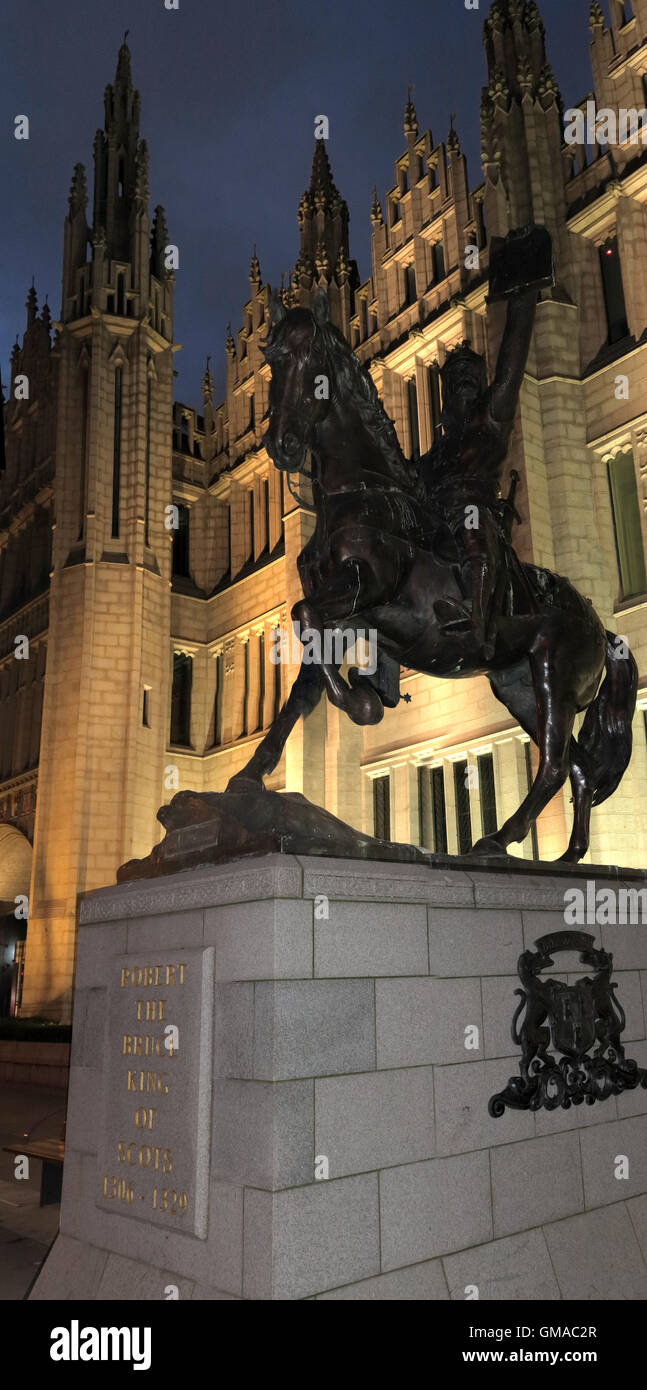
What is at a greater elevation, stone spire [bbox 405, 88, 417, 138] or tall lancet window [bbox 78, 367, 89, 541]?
stone spire [bbox 405, 88, 417, 138]

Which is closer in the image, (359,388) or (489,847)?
(489,847)

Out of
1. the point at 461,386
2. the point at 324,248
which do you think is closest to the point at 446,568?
the point at 461,386

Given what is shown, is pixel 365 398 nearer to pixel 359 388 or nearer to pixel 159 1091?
pixel 359 388

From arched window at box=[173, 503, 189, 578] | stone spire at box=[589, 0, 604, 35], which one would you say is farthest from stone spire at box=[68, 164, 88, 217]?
stone spire at box=[589, 0, 604, 35]

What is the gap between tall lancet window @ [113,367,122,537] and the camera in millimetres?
25562

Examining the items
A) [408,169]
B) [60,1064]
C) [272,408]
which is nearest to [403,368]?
[408,169]

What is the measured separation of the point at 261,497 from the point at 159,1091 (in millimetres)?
26286

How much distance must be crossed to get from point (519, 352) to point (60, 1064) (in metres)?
14.4

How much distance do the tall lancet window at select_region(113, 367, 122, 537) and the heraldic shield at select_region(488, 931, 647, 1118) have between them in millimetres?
22063

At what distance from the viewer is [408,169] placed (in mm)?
24891

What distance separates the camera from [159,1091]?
4.25 meters

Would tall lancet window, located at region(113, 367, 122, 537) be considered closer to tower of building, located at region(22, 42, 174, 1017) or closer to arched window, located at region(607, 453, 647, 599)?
tower of building, located at region(22, 42, 174, 1017)

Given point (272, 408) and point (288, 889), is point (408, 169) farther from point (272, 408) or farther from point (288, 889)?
point (288, 889)

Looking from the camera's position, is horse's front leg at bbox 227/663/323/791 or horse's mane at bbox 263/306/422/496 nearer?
horse's front leg at bbox 227/663/323/791
